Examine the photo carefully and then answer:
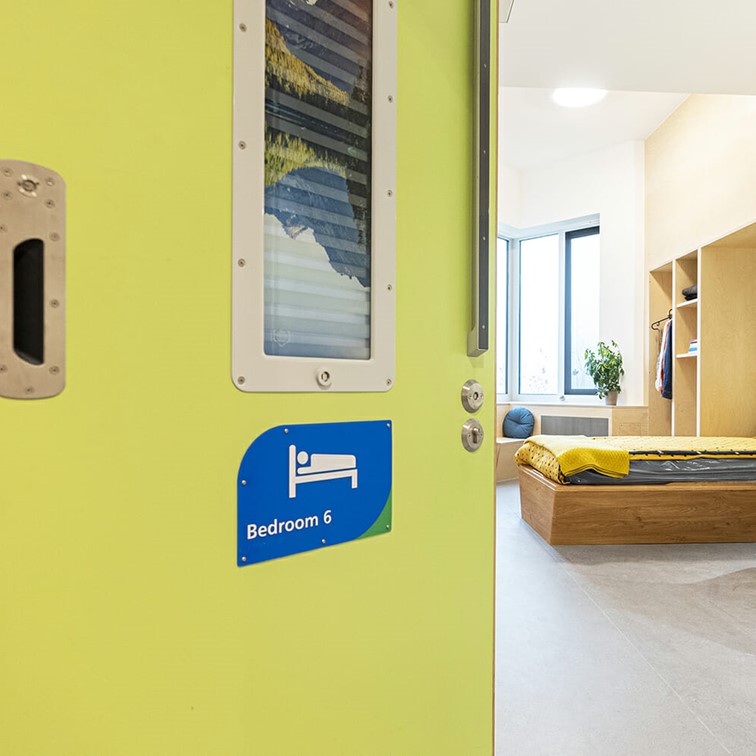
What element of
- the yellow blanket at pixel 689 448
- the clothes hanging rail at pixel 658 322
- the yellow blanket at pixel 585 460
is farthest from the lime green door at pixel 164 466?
the clothes hanging rail at pixel 658 322

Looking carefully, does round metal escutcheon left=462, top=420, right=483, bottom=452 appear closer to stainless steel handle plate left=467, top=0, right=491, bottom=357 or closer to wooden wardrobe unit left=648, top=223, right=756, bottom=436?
stainless steel handle plate left=467, top=0, right=491, bottom=357

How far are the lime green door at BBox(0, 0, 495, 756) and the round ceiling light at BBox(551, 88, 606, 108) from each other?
16.0 ft

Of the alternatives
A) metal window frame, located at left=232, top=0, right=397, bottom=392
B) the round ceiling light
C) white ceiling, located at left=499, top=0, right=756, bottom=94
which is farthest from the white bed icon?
the round ceiling light

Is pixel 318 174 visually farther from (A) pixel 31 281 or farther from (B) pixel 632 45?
(B) pixel 632 45

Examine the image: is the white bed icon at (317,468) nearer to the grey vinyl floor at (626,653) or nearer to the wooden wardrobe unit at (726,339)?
the grey vinyl floor at (626,653)

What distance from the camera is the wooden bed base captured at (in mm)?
3588

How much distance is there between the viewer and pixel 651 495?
3637 millimetres

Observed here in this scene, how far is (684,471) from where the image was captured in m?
3.69

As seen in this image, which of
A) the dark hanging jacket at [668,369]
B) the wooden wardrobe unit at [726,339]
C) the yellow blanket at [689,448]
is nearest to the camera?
the yellow blanket at [689,448]

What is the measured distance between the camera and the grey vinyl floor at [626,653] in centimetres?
167

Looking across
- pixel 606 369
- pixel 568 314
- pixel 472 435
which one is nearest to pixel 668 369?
pixel 606 369

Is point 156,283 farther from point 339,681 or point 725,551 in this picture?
point 725,551

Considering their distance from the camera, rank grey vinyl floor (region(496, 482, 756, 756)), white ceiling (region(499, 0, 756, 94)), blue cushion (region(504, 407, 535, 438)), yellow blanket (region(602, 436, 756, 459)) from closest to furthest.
→ grey vinyl floor (region(496, 482, 756, 756)), white ceiling (region(499, 0, 756, 94)), yellow blanket (region(602, 436, 756, 459)), blue cushion (region(504, 407, 535, 438))

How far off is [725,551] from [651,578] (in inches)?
34.6
